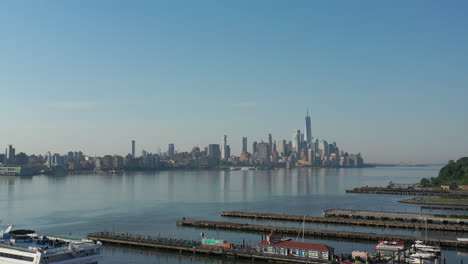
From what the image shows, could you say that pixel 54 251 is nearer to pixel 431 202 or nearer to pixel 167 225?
pixel 167 225

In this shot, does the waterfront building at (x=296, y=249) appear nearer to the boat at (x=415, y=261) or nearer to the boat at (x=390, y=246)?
the boat at (x=415, y=261)

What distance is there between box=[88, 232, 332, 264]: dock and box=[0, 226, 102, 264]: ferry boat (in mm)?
10951

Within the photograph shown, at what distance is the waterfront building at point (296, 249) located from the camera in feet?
100

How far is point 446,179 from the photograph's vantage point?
108 m

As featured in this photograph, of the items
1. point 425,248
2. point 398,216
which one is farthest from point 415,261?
point 398,216

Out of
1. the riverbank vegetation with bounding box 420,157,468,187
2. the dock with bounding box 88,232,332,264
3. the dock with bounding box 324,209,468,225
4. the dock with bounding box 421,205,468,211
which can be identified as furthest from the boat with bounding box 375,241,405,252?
the riverbank vegetation with bounding box 420,157,468,187

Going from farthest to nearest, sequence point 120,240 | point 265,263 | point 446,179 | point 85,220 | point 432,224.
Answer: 1. point 446,179
2. point 85,220
3. point 432,224
4. point 120,240
5. point 265,263

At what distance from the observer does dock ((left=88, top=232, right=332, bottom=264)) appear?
31.8 m

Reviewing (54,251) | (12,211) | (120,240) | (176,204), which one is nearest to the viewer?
(54,251)

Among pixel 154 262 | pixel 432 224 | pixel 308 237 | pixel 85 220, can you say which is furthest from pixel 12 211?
pixel 432 224

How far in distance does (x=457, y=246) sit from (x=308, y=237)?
11.7 metres

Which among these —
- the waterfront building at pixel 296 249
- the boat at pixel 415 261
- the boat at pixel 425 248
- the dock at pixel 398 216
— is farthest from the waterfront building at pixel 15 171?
the boat at pixel 415 261

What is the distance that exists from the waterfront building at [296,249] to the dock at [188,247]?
0.46m

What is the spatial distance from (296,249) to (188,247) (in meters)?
8.64
